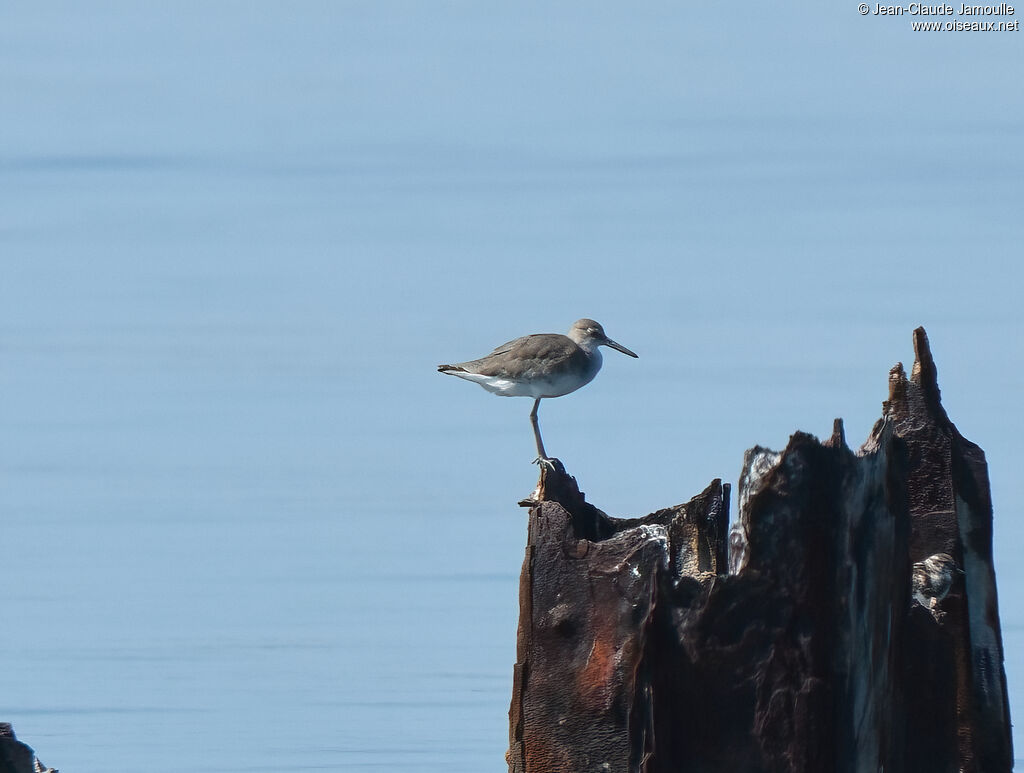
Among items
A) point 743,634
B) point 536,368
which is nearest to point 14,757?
point 743,634

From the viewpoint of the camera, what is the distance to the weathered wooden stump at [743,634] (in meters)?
6.27

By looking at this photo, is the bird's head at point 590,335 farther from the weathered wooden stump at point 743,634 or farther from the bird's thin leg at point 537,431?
the weathered wooden stump at point 743,634

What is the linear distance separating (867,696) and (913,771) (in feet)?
4.62

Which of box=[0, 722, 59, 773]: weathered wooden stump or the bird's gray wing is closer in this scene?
box=[0, 722, 59, 773]: weathered wooden stump

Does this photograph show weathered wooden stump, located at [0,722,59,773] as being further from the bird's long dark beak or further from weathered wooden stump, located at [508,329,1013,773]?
the bird's long dark beak

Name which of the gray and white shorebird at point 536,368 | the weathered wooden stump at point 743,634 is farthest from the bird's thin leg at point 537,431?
the weathered wooden stump at point 743,634

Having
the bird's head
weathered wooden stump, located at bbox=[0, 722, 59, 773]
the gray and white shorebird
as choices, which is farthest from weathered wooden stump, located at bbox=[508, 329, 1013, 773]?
the bird's head

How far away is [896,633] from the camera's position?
6934 mm

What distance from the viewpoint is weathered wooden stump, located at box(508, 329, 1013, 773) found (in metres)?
6.27

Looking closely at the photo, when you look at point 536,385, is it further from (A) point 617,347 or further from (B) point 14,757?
(B) point 14,757

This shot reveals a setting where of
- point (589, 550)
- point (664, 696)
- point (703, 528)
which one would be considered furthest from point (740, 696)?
point (703, 528)

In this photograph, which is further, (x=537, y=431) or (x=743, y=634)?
(x=537, y=431)

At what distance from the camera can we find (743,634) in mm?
6301

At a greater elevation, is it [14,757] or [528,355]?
[528,355]
